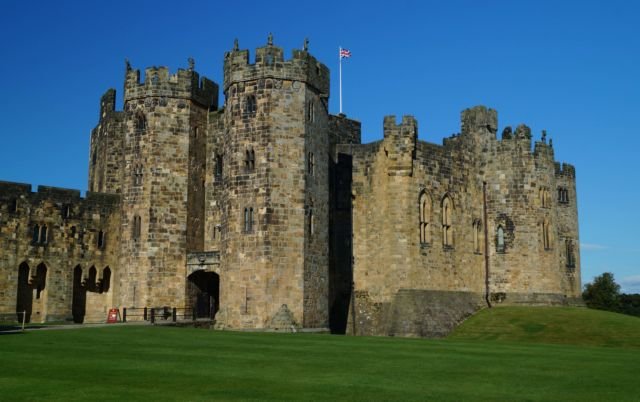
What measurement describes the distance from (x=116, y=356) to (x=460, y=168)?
30.3m

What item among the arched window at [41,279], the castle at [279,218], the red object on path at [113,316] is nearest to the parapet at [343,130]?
the castle at [279,218]

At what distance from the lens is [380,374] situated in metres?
19.0

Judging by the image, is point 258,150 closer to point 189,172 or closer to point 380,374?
point 189,172

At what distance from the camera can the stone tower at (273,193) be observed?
3866 cm

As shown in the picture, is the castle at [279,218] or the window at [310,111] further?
the window at [310,111]

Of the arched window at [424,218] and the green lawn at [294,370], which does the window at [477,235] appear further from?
the green lawn at [294,370]

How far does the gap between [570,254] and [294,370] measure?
37.5 m

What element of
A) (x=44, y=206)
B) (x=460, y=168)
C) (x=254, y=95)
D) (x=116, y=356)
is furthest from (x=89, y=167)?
(x=116, y=356)

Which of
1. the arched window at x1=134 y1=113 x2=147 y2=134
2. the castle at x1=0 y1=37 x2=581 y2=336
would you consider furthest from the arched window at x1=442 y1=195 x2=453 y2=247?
the arched window at x1=134 y1=113 x2=147 y2=134

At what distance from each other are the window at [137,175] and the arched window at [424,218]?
15.8 metres

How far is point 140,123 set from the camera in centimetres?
4509

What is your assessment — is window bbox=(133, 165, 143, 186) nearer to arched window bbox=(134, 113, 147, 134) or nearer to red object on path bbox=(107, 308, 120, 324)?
arched window bbox=(134, 113, 147, 134)

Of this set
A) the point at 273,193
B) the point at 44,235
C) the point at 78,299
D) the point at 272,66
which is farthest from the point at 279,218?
the point at 78,299

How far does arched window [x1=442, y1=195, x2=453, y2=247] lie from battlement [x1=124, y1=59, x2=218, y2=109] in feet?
51.1
